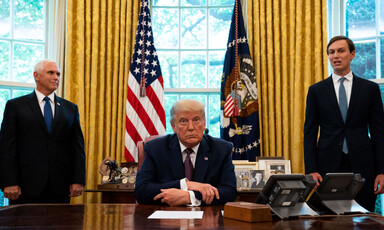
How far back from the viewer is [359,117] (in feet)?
9.52

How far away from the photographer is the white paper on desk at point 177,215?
1.62 m

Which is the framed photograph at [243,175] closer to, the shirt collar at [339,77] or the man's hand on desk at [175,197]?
the shirt collar at [339,77]

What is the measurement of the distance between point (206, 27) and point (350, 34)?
5.60 feet

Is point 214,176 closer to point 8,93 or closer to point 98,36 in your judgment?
point 98,36

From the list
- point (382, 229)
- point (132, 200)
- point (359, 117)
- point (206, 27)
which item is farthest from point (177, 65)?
point (382, 229)

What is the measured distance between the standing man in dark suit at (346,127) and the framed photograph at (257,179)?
2.83 ft

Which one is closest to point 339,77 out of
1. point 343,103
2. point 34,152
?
point 343,103

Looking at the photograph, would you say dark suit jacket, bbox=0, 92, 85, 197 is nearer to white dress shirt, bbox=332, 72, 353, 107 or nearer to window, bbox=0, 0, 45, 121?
window, bbox=0, 0, 45, 121

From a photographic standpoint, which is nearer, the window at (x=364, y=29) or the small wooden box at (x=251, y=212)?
the small wooden box at (x=251, y=212)

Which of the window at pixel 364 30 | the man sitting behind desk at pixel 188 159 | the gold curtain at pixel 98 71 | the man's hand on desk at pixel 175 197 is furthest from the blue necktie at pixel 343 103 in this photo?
the gold curtain at pixel 98 71

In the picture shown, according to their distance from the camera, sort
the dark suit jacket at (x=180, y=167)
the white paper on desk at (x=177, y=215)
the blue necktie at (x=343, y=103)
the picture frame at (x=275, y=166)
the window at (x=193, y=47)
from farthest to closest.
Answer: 1. the window at (x=193, y=47)
2. the picture frame at (x=275, y=166)
3. the blue necktie at (x=343, y=103)
4. the dark suit jacket at (x=180, y=167)
5. the white paper on desk at (x=177, y=215)

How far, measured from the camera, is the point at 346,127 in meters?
2.89

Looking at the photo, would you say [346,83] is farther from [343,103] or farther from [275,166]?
[275,166]

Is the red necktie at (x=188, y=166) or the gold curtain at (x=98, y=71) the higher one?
the gold curtain at (x=98, y=71)
